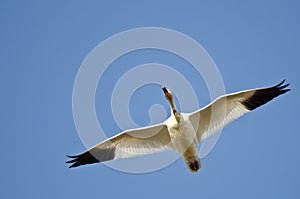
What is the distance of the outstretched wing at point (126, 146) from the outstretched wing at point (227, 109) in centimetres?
89

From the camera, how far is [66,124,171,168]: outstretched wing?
18906 millimetres

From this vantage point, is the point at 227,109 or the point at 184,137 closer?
the point at 184,137

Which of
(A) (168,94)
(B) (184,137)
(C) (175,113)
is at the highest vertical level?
(A) (168,94)

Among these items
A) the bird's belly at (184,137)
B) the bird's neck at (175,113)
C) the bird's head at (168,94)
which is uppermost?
the bird's head at (168,94)

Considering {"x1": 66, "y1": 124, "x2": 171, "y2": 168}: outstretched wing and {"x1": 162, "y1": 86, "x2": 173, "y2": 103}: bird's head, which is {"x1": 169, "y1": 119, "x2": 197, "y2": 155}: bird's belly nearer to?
{"x1": 66, "y1": 124, "x2": 171, "y2": 168}: outstretched wing

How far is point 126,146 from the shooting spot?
1916cm

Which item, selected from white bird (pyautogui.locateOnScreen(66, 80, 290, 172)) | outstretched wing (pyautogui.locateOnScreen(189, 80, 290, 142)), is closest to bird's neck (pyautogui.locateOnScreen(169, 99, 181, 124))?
white bird (pyautogui.locateOnScreen(66, 80, 290, 172))

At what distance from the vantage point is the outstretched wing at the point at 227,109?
18.6 m

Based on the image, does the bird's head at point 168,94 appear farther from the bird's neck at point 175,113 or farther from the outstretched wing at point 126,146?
the outstretched wing at point 126,146

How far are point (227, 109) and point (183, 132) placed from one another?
1.44 m

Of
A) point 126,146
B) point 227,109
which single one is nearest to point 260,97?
point 227,109

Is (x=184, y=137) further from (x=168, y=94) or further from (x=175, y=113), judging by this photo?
(x=168, y=94)

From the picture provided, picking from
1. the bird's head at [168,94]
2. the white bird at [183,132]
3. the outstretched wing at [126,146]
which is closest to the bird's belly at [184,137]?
the white bird at [183,132]

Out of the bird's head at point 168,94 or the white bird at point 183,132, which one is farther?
the bird's head at point 168,94
